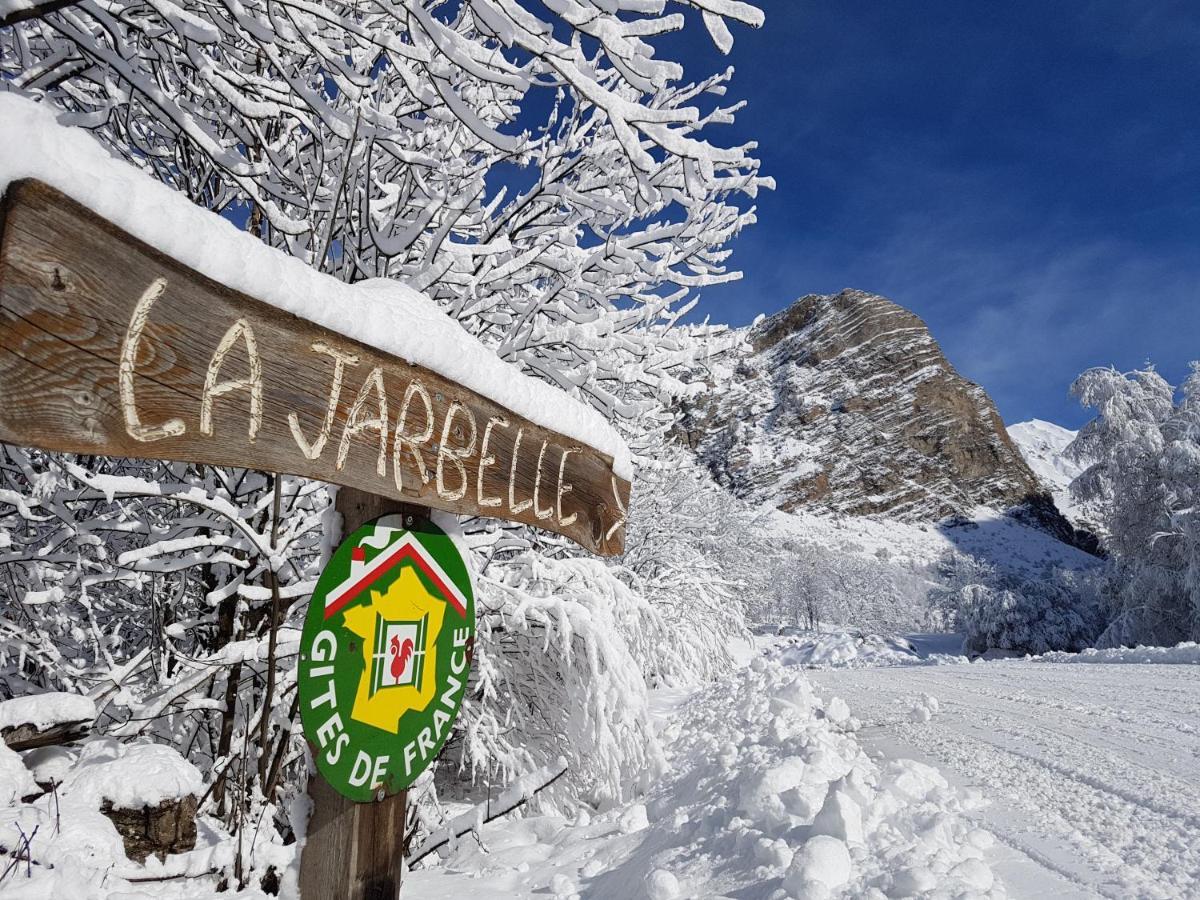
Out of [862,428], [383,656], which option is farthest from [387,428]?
[862,428]

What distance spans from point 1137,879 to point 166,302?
10.5ft

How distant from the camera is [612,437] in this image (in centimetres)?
201

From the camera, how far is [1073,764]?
3.56m

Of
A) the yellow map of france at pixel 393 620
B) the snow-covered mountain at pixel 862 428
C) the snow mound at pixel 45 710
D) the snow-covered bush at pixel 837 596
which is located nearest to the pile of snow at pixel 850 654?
the snow mound at pixel 45 710

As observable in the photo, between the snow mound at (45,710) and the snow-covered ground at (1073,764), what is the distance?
338 cm

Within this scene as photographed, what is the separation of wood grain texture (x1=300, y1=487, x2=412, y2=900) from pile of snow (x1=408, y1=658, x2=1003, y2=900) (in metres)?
1.29

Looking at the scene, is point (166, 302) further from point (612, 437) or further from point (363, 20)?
point (363, 20)

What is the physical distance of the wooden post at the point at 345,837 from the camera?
1367mm

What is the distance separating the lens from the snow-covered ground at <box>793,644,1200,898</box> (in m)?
2.28

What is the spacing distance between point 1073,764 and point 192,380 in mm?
4543

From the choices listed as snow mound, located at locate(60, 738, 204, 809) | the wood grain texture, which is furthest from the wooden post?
snow mound, located at locate(60, 738, 204, 809)

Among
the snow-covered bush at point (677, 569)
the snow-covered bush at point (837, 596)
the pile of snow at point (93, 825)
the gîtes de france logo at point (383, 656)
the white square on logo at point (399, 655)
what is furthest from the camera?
the snow-covered bush at point (837, 596)

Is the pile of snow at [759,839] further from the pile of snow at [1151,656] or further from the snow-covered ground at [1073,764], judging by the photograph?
the pile of snow at [1151,656]

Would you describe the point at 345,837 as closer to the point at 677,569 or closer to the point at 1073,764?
the point at 1073,764
